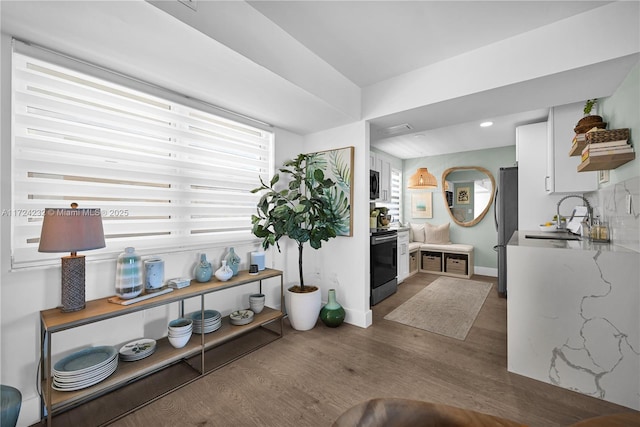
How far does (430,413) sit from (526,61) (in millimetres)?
2480

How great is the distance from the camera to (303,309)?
113 inches

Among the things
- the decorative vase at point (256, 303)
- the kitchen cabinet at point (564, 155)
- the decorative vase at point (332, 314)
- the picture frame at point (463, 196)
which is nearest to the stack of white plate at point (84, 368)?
the decorative vase at point (256, 303)

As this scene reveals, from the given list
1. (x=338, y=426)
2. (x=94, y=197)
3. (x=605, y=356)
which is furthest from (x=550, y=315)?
(x=94, y=197)

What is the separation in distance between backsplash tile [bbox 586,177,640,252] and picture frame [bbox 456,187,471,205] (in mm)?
3076

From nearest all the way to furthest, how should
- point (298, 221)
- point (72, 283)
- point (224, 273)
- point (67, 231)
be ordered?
point (67, 231) < point (72, 283) < point (224, 273) < point (298, 221)

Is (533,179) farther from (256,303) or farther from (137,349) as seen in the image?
(137,349)

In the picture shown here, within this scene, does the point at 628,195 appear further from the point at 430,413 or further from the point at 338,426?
the point at 338,426

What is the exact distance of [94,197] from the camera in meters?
1.91

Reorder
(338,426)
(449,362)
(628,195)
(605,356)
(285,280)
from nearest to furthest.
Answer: (338,426), (605,356), (628,195), (449,362), (285,280)

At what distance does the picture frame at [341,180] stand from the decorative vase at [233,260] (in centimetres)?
116

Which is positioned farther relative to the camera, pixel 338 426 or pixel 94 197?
pixel 94 197

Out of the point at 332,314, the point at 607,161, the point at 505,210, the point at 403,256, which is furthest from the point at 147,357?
the point at 505,210

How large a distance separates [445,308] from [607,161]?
2262mm

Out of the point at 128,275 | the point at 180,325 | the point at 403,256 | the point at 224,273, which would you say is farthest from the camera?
the point at 403,256
